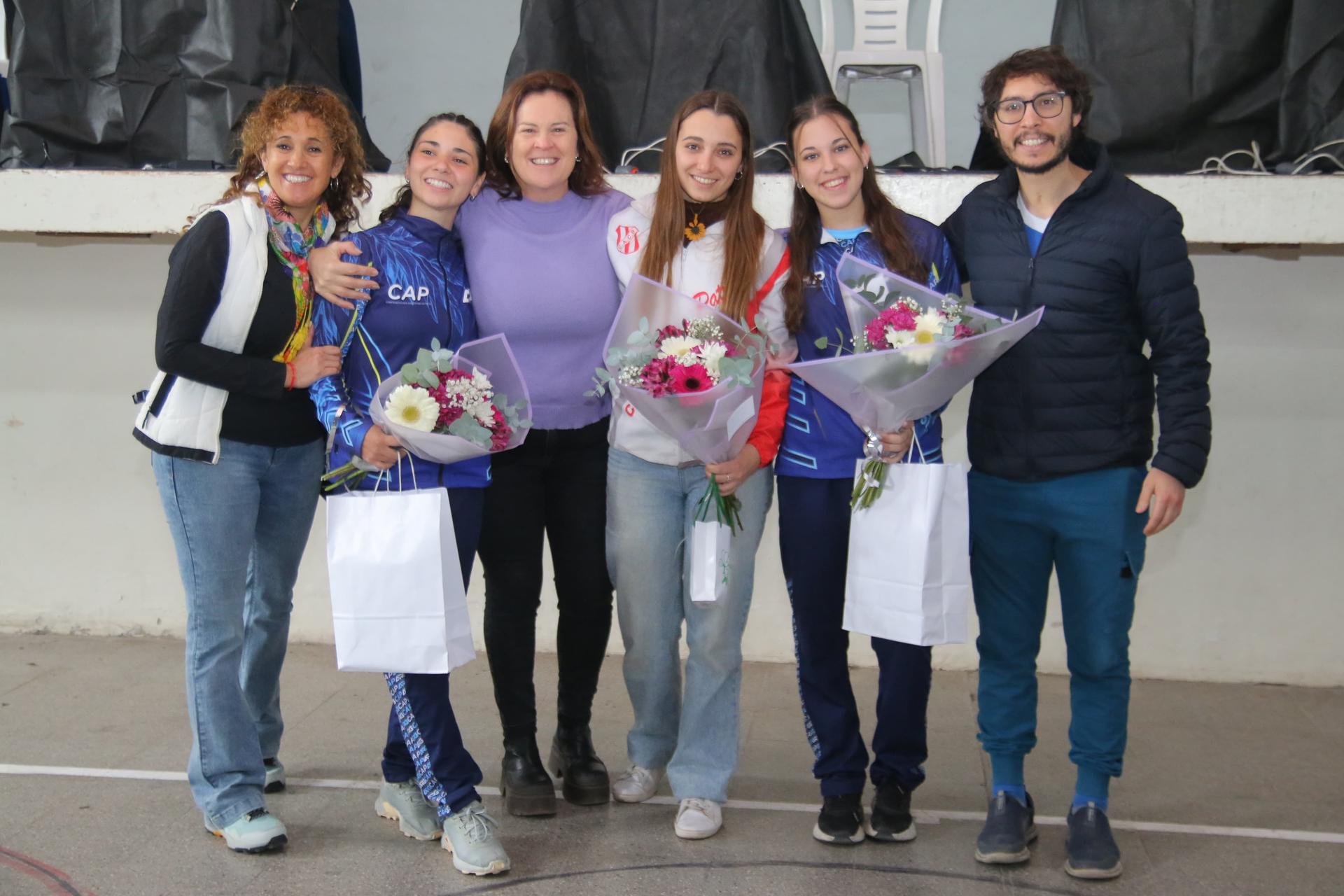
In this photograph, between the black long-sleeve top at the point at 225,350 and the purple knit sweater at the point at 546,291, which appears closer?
the black long-sleeve top at the point at 225,350

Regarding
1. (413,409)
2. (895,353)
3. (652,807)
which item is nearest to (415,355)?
(413,409)

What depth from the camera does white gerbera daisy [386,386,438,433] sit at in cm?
223

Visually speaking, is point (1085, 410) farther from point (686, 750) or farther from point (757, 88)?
point (757, 88)

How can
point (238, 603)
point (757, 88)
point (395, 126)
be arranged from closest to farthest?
point (238, 603), point (757, 88), point (395, 126)

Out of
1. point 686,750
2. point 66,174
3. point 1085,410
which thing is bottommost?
point 686,750

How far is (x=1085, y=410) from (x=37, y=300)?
11.8ft

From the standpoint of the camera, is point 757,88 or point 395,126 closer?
point 757,88

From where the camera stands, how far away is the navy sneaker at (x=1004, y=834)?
2.49m

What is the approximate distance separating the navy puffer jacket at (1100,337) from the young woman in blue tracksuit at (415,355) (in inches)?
42.6

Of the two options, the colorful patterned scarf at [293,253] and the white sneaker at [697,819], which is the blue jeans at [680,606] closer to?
the white sneaker at [697,819]

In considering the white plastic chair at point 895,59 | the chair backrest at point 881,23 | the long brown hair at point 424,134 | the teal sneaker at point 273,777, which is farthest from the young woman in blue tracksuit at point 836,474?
the chair backrest at point 881,23

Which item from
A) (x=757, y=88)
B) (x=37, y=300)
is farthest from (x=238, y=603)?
(x=37, y=300)

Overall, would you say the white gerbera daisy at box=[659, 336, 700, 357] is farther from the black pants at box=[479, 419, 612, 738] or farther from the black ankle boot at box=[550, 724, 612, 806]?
the black ankle boot at box=[550, 724, 612, 806]

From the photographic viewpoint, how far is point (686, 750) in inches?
104
